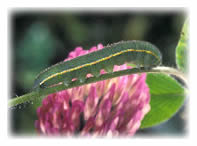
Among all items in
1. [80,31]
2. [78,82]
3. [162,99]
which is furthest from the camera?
[80,31]

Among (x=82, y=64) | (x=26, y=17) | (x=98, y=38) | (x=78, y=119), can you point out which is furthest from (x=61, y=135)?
(x=26, y=17)

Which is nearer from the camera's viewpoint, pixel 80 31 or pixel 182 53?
pixel 182 53

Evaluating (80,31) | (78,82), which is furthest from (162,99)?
(80,31)

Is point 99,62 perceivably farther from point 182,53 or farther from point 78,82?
point 182,53

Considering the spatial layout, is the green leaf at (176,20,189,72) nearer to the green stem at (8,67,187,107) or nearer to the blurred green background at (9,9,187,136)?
the green stem at (8,67,187,107)

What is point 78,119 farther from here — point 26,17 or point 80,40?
point 26,17

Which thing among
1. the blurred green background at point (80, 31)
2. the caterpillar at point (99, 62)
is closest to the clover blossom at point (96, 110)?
the caterpillar at point (99, 62)

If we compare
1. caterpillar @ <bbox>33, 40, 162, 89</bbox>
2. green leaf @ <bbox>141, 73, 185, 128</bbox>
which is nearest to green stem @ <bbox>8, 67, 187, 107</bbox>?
caterpillar @ <bbox>33, 40, 162, 89</bbox>
